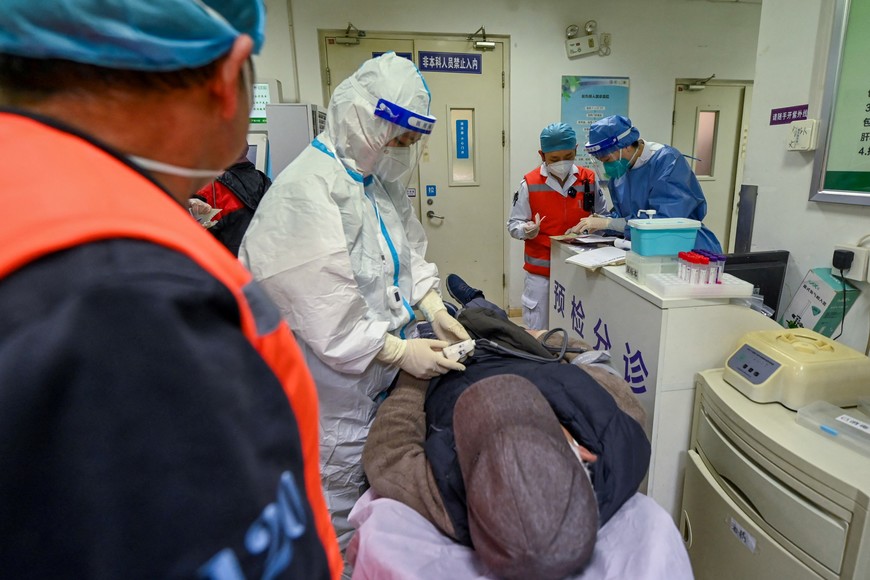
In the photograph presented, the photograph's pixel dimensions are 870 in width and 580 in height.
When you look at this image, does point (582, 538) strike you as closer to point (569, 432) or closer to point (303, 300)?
point (569, 432)

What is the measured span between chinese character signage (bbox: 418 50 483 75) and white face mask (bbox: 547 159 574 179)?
1233 mm

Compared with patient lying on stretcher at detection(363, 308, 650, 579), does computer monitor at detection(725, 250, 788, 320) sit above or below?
above

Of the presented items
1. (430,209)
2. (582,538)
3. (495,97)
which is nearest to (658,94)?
(495,97)

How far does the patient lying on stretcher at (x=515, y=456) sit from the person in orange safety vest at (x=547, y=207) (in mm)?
1375

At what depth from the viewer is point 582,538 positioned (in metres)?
0.69

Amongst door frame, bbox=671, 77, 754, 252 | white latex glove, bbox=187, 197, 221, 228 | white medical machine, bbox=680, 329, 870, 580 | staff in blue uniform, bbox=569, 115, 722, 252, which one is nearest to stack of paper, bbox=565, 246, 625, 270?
staff in blue uniform, bbox=569, 115, 722, 252

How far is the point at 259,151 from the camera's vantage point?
9.74ft

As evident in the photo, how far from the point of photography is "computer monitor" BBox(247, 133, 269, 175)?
295 centimetres

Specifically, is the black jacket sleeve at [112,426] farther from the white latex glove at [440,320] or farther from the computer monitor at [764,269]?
the computer monitor at [764,269]

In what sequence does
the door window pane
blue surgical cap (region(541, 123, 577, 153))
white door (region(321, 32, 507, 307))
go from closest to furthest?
blue surgical cap (region(541, 123, 577, 153))
white door (region(321, 32, 507, 307))
the door window pane

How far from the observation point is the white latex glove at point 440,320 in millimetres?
1475

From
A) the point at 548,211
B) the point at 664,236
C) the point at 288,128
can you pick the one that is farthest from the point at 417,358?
the point at 288,128

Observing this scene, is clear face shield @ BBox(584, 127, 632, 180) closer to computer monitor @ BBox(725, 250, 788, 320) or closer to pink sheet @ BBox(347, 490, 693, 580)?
computer monitor @ BBox(725, 250, 788, 320)

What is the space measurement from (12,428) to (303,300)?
0.81 m
